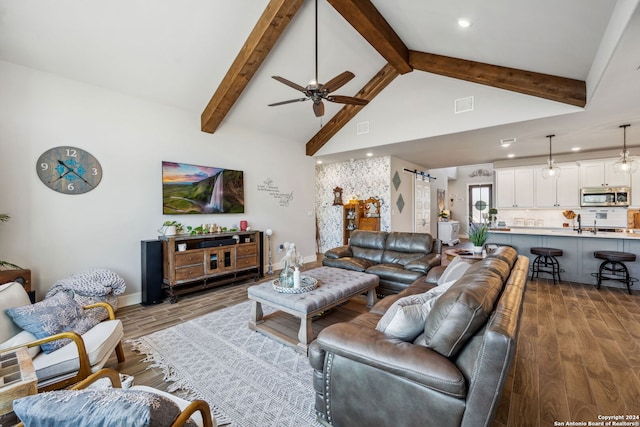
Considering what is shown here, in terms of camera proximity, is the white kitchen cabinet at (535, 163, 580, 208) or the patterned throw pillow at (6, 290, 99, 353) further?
the white kitchen cabinet at (535, 163, 580, 208)

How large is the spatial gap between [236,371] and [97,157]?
3600mm

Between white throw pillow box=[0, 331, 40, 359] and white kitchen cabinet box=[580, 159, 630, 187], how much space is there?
9.57 metres

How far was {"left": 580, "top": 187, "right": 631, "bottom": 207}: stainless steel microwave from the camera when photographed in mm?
6035

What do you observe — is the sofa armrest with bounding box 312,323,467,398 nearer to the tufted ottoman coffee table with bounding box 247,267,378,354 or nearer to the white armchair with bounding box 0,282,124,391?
the tufted ottoman coffee table with bounding box 247,267,378,354

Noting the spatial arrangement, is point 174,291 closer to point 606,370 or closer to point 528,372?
point 528,372

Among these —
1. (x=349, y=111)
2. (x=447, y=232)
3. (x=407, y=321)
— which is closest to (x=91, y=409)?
(x=407, y=321)

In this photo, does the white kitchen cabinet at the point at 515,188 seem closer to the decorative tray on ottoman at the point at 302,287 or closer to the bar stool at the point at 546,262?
the bar stool at the point at 546,262

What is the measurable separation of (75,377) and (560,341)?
4324 millimetres

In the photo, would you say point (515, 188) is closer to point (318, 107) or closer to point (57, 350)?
point (318, 107)

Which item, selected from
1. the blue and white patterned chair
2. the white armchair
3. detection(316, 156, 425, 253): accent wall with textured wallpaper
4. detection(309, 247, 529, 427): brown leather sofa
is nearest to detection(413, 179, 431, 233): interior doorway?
detection(316, 156, 425, 253): accent wall with textured wallpaper

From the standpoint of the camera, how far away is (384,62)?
516 centimetres

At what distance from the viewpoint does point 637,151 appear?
5.90 metres

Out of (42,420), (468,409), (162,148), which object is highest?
(162,148)

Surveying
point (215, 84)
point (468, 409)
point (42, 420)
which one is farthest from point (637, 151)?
point (42, 420)
